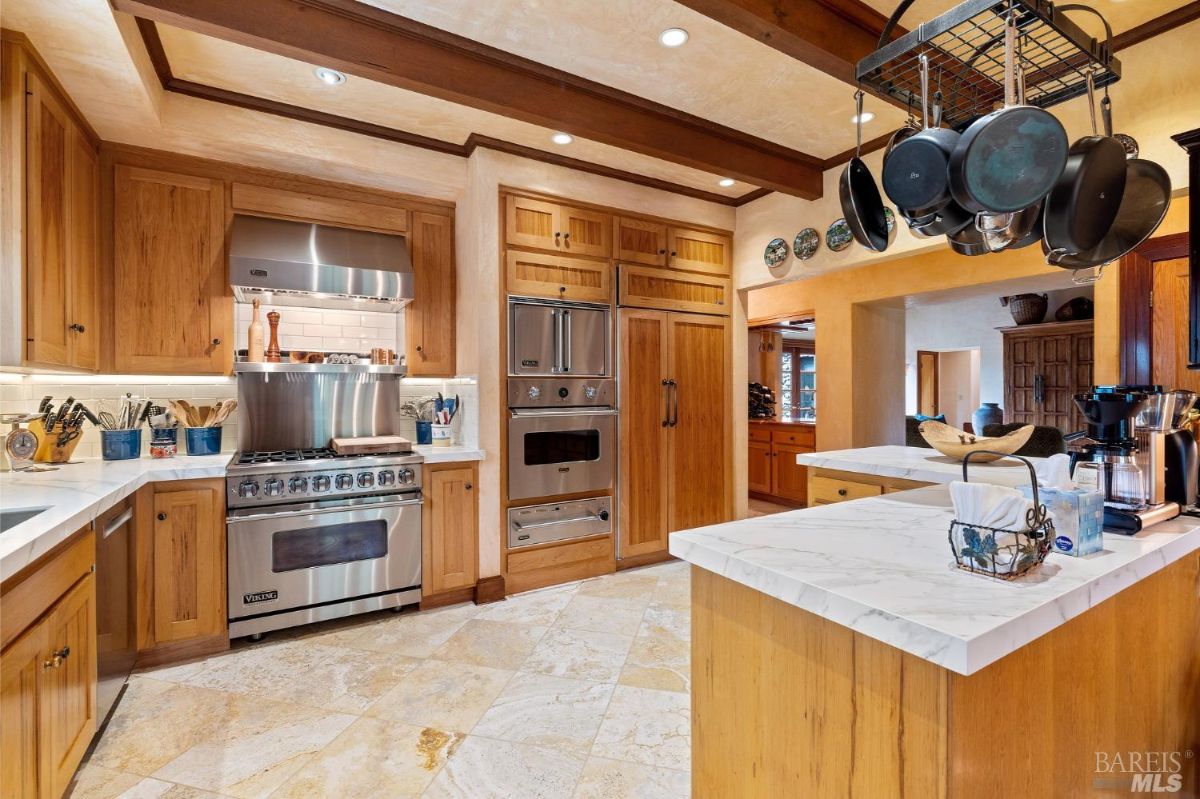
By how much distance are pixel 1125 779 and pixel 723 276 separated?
337 cm

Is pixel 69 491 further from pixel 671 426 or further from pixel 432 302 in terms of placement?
pixel 671 426

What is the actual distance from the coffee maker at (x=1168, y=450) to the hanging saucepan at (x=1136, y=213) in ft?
1.18

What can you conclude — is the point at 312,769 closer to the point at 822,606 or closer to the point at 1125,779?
the point at 822,606

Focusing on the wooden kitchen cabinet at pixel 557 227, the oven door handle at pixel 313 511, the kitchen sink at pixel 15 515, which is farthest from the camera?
the wooden kitchen cabinet at pixel 557 227

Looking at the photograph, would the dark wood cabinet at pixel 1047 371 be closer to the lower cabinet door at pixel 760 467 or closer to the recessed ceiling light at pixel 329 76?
the lower cabinet door at pixel 760 467

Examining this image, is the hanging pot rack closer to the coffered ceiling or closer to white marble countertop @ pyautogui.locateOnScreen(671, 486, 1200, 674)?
the coffered ceiling

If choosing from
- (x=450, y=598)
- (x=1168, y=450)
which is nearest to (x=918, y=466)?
(x=1168, y=450)

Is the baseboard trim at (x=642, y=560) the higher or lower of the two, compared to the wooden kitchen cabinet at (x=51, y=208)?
lower

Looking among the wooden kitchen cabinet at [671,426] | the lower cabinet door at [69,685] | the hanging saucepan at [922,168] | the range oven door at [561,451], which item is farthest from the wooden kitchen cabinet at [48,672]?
the wooden kitchen cabinet at [671,426]

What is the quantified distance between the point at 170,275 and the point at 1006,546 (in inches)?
137

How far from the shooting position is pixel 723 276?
13.5ft

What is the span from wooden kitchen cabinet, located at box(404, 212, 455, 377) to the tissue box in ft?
9.89

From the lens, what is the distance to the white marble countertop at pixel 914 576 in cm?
82

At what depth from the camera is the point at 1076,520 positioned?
43.7 inches
